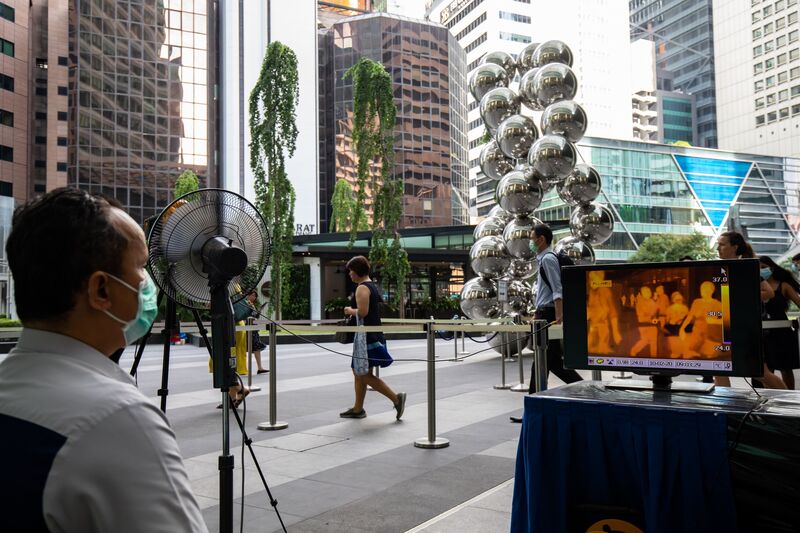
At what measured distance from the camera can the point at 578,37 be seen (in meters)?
130

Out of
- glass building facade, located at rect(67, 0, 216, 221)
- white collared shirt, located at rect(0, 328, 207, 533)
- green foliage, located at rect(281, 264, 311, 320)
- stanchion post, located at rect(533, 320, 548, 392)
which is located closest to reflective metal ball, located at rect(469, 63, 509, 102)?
stanchion post, located at rect(533, 320, 548, 392)

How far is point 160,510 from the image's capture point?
1.04 metres

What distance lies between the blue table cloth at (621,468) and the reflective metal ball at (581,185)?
351 inches

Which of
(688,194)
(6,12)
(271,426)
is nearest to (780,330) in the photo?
(271,426)

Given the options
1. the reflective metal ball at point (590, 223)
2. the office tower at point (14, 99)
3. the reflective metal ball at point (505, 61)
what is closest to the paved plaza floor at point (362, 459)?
the reflective metal ball at point (590, 223)

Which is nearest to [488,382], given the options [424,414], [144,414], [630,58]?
[424,414]

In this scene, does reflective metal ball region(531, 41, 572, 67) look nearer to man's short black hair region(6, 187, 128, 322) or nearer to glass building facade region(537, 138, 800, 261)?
man's short black hair region(6, 187, 128, 322)

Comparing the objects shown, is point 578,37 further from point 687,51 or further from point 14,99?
point 14,99

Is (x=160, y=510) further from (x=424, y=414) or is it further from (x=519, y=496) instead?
(x=424, y=414)

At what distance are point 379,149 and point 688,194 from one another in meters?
56.2

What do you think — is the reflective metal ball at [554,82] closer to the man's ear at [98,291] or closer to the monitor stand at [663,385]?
the monitor stand at [663,385]

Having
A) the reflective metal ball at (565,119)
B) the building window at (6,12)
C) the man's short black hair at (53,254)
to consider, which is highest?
the building window at (6,12)

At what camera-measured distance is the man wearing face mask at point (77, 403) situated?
101 cm

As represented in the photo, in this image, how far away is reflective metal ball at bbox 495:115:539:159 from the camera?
11.4m
